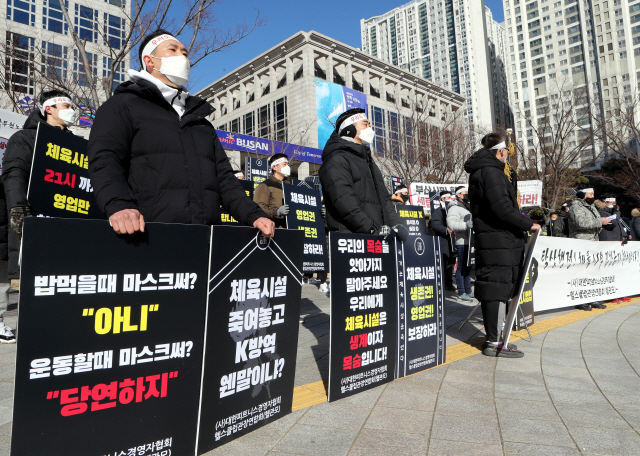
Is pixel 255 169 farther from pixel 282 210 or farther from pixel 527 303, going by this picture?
pixel 527 303

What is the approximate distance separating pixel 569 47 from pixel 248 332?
11854 centimetres

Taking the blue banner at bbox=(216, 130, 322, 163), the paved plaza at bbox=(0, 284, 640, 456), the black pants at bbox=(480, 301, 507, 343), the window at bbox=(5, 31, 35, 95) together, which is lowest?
the paved plaza at bbox=(0, 284, 640, 456)

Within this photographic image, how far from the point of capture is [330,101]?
48.5 meters

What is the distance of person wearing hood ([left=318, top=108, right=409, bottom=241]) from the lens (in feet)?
11.5

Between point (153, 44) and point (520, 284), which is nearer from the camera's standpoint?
point (153, 44)

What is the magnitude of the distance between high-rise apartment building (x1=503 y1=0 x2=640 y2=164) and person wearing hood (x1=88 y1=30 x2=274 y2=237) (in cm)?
8785

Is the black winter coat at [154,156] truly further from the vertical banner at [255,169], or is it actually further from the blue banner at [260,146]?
the blue banner at [260,146]

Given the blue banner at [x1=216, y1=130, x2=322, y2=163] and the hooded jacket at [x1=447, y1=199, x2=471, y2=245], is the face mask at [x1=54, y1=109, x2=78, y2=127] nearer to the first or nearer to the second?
the hooded jacket at [x1=447, y1=199, x2=471, y2=245]

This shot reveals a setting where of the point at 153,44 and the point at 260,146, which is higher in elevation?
the point at 260,146

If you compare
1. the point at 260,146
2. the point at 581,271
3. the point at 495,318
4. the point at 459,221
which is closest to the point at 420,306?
the point at 495,318

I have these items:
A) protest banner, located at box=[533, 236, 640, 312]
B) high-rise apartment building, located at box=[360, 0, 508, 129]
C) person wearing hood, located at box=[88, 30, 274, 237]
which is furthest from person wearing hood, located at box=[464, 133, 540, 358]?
high-rise apartment building, located at box=[360, 0, 508, 129]

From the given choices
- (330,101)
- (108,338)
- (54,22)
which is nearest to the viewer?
(108,338)

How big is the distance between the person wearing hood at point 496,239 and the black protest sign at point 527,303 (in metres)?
1.12

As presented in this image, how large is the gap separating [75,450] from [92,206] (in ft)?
9.89
